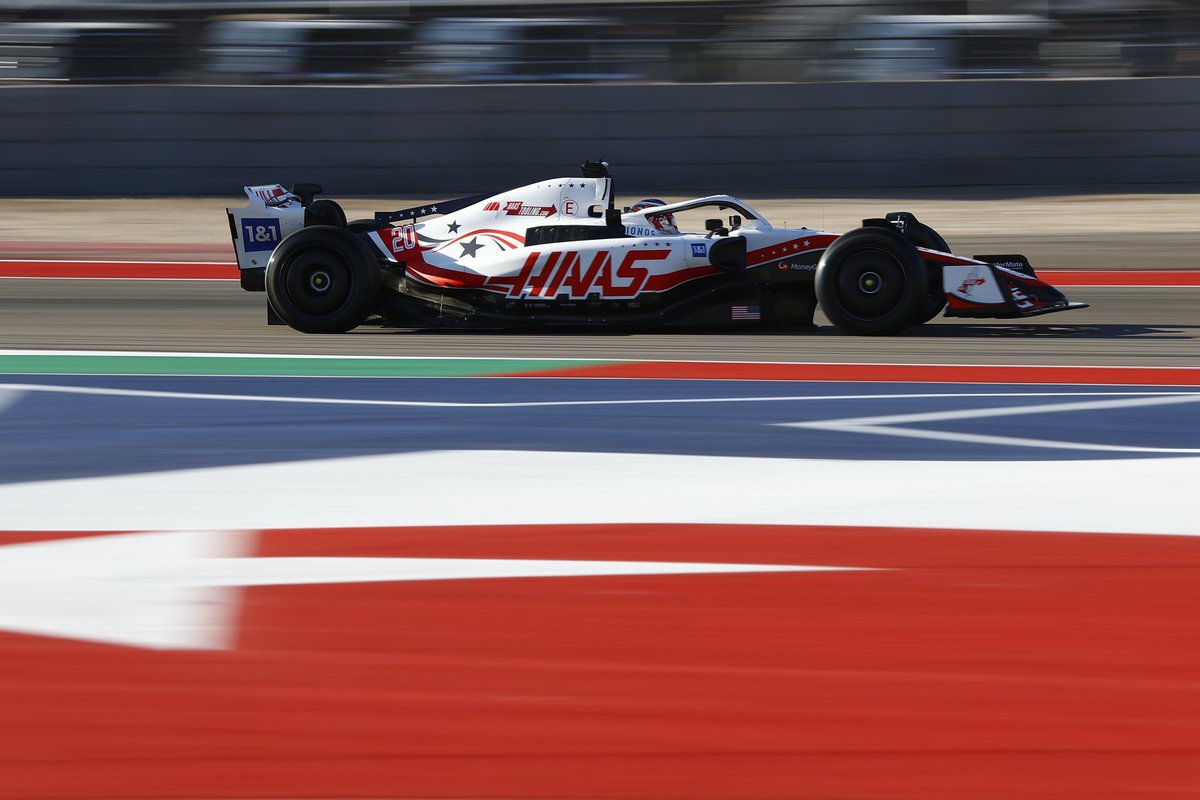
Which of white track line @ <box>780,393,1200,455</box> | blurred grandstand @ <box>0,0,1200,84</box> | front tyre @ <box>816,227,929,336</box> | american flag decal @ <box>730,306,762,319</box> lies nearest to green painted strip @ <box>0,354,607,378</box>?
american flag decal @ <box>730,306,762,319</box>

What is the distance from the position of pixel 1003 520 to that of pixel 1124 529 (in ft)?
1.25

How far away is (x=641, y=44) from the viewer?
19125 millimetres

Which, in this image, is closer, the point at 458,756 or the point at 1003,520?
the point at 458,756

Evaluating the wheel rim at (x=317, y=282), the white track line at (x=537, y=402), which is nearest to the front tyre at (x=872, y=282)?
the white track line at (x=537, y=402)

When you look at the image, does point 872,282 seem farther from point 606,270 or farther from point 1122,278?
point 1122,278

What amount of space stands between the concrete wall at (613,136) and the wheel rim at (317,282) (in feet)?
30.4

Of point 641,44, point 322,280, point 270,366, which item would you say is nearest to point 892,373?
point 270,366

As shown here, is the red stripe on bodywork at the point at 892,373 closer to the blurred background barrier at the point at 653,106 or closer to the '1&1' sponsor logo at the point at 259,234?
the '1&1' sponsor logo at the point at 259,234

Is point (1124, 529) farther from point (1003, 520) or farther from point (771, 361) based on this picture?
point (771, 361)

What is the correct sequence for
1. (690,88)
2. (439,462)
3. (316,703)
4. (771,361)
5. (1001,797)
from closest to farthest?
(1001,797)
(316,703)
(439,462)
(771,361)
(690,88)

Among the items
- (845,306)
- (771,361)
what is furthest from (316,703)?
(845,306)

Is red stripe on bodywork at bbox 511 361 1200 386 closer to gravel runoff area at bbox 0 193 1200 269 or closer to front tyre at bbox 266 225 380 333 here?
front tyre at bbox 266 225 380 333

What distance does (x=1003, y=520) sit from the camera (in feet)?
16.4

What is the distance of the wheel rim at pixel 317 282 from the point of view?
30.3 feet
